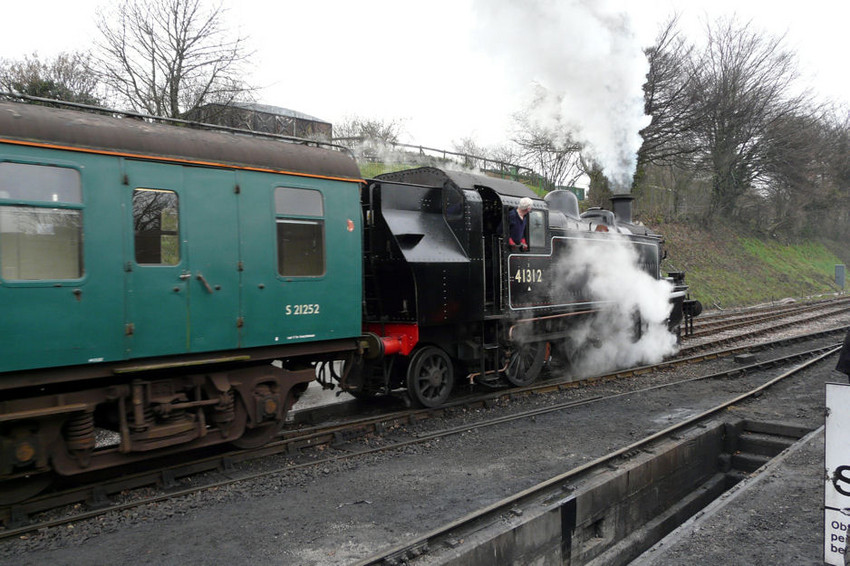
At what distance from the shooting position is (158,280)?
16.3ft

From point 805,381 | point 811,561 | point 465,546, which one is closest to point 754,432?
point 805,381

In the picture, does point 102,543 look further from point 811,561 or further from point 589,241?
point 589,241

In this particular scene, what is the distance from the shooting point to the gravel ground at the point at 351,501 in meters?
4.06

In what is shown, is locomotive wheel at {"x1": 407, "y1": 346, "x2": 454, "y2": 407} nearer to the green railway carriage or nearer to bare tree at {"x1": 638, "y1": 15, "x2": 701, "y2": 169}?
the green railway carriage

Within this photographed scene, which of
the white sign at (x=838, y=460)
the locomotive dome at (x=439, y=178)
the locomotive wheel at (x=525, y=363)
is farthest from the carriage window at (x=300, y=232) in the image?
the white sign at (x=838, y=460)

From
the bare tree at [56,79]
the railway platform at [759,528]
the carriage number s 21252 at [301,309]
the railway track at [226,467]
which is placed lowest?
the railway platform at [759,528]

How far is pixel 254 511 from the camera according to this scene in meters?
4.73

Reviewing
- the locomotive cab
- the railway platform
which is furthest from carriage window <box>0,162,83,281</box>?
the railway platform

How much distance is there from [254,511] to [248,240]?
253cm

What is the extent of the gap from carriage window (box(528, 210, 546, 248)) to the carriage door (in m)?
4.95

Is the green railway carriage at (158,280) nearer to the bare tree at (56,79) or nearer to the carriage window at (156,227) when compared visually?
the carriage window at (156,227)

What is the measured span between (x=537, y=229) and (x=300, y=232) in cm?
443

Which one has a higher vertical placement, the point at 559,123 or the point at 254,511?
the point at 559,123

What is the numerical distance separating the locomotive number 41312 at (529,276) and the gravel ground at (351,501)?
6.96 ft
